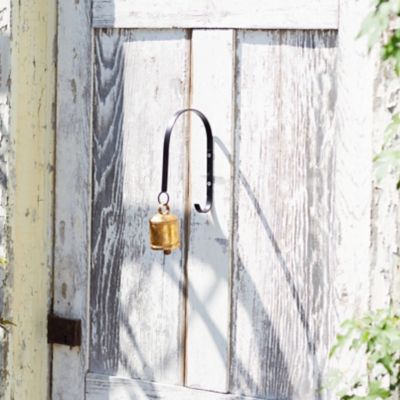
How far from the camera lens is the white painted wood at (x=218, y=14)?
10.9 feet

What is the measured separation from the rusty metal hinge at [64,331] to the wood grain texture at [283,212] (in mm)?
508

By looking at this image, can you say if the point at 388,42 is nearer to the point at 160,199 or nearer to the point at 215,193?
the point at 215,193

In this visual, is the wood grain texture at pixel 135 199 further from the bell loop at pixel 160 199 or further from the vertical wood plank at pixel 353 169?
the vertical wood plank at pixel 353 169

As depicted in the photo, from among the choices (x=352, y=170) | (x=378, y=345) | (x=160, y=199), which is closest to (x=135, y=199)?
(x=160, y=199)

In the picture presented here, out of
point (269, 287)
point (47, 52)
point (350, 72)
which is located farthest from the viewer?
point (47, 52)

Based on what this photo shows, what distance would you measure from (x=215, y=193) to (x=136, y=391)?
0.66 m

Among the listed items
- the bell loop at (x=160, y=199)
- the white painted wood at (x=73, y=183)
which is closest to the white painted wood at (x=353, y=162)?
the bell loop at (x=160, y=199)

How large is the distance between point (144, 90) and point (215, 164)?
319 mm

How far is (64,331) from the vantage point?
374 centimetres

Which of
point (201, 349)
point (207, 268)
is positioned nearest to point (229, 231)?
point (207, 268)

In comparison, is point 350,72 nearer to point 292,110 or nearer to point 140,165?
point 292,110

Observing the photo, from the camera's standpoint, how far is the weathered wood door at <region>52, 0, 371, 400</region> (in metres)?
3.34

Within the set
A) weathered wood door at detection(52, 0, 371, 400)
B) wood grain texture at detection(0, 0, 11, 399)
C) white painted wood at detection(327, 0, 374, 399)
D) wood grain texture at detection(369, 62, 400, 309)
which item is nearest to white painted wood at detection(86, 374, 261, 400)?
weathered wood door at detection(52, 0, 371, 400)

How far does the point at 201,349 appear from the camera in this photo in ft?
11.7
